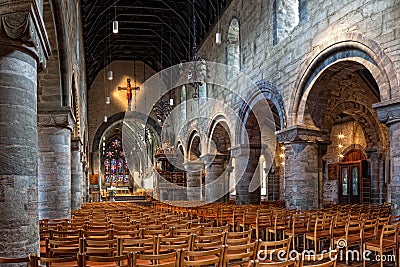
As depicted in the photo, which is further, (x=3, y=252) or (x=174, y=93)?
(x=174, y=93)

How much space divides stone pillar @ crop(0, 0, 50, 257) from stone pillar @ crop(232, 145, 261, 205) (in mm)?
12510

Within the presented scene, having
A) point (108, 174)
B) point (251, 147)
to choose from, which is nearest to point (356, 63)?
point (251, 147)

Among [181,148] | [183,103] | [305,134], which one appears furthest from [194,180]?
[305,134]

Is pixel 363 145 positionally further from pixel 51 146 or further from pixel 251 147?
pixel 51 146

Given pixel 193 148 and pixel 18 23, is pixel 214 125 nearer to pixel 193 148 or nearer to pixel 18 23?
pixel 193 148

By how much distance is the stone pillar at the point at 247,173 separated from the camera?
55.2 feet

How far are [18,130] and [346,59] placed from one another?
8.06 meters

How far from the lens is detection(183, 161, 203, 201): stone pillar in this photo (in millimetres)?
24911

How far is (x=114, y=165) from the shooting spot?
145ft

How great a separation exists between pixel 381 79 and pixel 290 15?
553cm

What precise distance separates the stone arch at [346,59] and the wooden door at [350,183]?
9244 mm

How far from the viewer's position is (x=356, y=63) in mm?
10500

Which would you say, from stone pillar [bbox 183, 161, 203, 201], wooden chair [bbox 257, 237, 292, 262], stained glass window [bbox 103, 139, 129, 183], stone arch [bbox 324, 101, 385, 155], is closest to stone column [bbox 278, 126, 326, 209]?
stone arch [bbox 324, 101, 385, 155]

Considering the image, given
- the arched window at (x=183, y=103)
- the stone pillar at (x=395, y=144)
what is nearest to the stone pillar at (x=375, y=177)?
the stone pillar at (x=395, y=144)
